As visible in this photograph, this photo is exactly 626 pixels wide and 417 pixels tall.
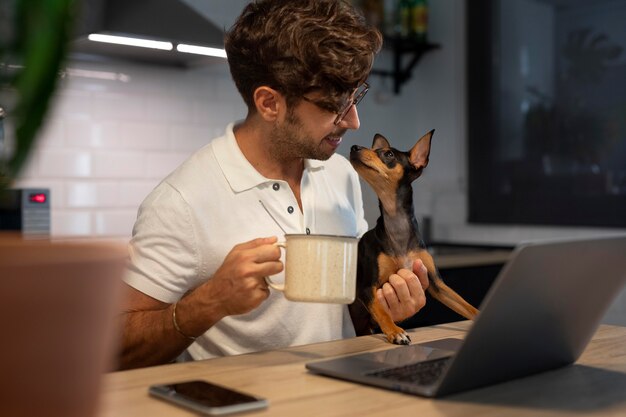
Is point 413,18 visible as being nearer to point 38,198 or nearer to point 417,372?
point 38,198

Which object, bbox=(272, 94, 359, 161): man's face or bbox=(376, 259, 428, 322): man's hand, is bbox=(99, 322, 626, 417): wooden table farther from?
bbox=(272, 94, 359, 161): man's face

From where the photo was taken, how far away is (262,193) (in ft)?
5.10

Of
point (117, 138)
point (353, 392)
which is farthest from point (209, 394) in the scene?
point (117, 138)

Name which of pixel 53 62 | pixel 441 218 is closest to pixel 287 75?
pixel 53 62

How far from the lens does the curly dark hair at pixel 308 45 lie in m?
1.50

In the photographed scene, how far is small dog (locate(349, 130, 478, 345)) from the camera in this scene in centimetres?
137

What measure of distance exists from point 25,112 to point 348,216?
4.37 feet

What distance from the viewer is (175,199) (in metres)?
1.47

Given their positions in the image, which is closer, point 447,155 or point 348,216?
point 348,216

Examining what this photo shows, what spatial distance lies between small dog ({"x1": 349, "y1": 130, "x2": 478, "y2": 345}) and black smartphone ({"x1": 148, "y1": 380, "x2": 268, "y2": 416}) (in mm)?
464

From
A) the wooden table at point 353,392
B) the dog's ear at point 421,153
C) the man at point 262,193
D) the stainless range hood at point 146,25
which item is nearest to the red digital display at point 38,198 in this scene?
the stainless range hood at point 146,25

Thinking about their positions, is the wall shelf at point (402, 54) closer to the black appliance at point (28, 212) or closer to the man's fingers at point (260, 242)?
the black appliance at point (28, 212)

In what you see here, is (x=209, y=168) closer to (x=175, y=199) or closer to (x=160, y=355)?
(x=175, y=199)

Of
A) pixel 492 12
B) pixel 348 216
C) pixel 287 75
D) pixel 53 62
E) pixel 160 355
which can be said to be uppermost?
pixel 492 12
